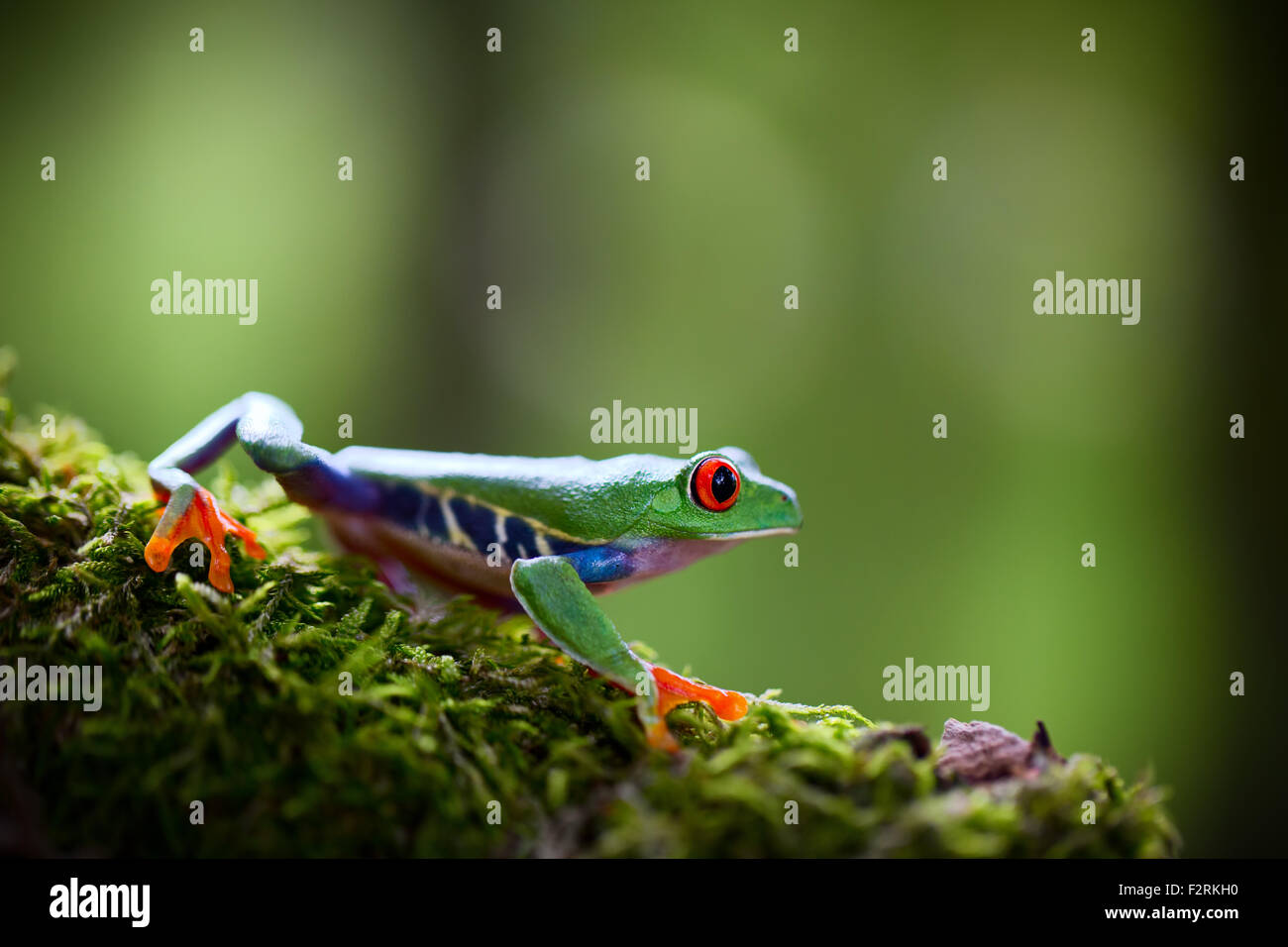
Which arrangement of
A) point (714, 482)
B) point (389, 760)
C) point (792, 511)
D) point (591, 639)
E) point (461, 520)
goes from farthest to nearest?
point (461, 520) < point (792, 511) < point (714, 482) < point (591, 639) < point (389, 760)

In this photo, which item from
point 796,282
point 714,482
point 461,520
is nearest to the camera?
point 714,482

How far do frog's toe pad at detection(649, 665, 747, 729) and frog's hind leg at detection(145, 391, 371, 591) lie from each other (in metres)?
1.56

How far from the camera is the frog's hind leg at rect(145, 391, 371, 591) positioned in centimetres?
272

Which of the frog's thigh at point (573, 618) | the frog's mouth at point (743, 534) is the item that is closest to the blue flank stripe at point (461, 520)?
the frog's thigh at point (573, 618)

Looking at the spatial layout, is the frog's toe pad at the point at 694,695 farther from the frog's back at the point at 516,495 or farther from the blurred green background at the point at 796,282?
the blurred green background at the point at 796,282

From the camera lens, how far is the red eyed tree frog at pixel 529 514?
2.66 meters

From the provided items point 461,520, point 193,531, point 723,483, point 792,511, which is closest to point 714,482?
point 723,483

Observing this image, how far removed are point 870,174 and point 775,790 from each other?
10.5 meters

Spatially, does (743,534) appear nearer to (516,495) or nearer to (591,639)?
(591,639)

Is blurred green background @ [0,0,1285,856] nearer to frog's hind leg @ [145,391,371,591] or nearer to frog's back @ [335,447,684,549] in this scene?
frog's back @ [335,447,684,549]

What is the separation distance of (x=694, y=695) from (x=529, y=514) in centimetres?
101

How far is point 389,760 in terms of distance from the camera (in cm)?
207

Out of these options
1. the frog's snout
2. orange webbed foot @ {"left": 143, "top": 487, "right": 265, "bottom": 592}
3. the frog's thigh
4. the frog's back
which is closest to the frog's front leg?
the frog's thigh
